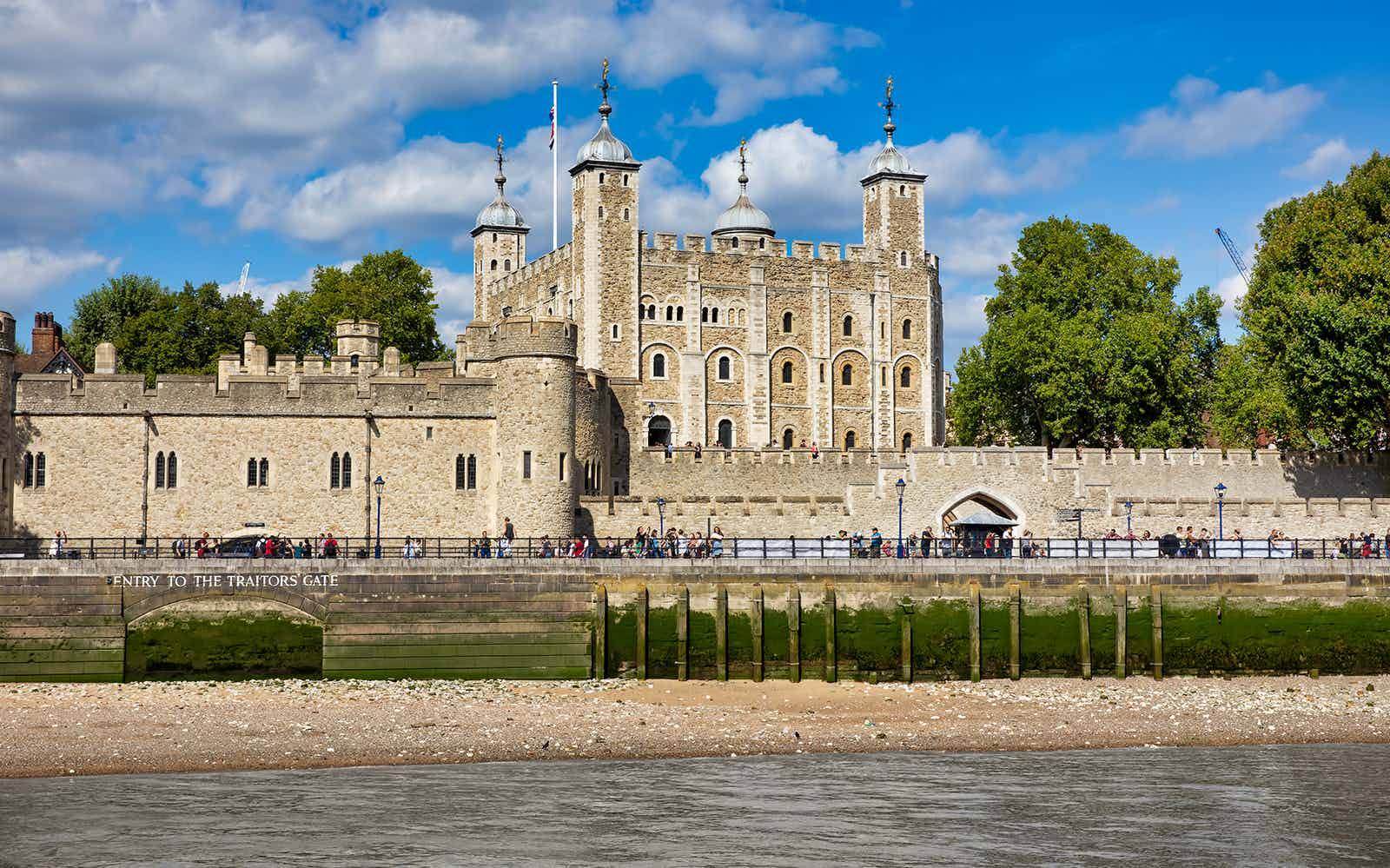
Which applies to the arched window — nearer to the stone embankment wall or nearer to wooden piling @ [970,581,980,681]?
the stone embankment wall

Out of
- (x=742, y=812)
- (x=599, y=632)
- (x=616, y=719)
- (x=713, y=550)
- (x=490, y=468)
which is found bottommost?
(x=742, y=812)

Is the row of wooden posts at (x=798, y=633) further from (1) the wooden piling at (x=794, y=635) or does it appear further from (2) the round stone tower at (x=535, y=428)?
(2) the round stone tower at (x=535, y=428)

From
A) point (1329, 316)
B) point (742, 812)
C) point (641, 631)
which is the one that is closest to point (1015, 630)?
point (641, 631)

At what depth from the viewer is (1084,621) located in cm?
3684

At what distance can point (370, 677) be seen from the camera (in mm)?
34938

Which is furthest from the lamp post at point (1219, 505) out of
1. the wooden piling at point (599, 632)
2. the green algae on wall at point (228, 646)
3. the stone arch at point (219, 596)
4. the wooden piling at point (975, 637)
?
the green algae on wall at point (228, 646)

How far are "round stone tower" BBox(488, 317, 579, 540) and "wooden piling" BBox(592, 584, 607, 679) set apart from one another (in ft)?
29.5

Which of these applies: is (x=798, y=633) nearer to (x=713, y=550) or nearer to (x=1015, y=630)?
(x=713, y=550)

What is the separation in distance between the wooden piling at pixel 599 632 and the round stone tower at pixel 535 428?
8992mm

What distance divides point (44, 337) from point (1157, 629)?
57.6 m

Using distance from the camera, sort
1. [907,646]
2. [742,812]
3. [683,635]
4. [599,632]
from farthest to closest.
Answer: [907,646] → [683,635] → [599,632] → [742,812]

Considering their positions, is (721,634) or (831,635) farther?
(831,635)

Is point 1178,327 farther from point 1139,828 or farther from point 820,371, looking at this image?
point 1139,828

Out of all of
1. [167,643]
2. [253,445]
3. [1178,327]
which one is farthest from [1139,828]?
[1178,327]
